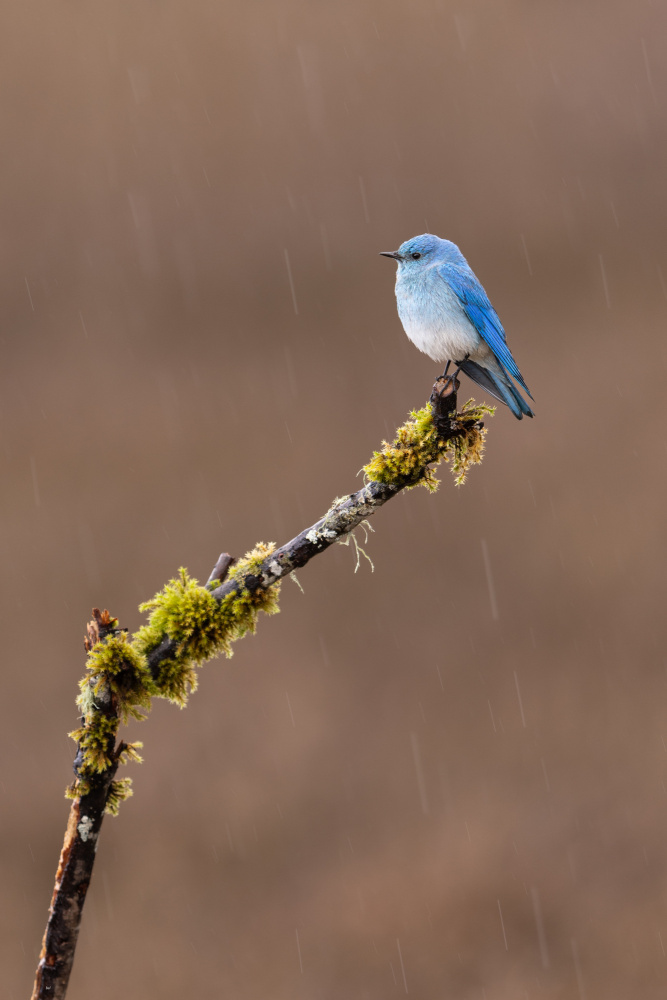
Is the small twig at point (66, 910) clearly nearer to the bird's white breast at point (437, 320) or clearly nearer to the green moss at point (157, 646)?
the green moss at point (157, 646)

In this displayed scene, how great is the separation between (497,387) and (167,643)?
45.9 inches

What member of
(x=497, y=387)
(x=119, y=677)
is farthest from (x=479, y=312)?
(x=119, y=677)

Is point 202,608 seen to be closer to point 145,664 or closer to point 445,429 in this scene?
point 145,664

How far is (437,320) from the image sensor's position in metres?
2.35

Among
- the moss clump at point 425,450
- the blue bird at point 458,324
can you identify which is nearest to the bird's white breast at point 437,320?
the blue bird at point 458,324

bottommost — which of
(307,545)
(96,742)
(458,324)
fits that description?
(96,742)

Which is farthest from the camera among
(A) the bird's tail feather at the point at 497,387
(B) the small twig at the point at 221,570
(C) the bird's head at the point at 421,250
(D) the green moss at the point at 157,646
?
(C) the bird's head at the point at 421,250

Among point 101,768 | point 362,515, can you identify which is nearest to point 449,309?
point 362,515

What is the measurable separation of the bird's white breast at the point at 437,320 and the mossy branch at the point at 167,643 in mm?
626

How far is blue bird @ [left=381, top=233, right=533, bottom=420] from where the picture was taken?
2303 mm

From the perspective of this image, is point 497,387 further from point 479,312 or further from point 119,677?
point 119,677

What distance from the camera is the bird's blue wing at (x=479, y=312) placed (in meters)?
2.31

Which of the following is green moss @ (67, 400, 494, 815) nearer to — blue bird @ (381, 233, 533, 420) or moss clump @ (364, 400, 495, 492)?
moss clump @ (364, 400, 495, 492)

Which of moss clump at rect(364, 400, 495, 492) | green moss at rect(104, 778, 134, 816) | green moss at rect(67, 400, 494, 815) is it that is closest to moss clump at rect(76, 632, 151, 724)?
green moss at rect(67, 400, 494, 815)
